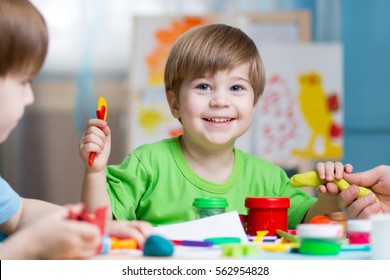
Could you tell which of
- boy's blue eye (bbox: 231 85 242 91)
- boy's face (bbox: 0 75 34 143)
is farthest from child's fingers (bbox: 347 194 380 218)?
boy's face (bbox: 0 75 34 143)

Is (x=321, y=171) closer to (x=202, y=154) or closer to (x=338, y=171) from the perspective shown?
(x=338, y=171)

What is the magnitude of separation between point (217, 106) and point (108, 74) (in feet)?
7.26

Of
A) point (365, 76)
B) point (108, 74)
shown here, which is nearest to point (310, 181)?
point (365, 76)

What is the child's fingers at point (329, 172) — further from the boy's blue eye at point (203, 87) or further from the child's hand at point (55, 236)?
the child's hand at point (55, 236)

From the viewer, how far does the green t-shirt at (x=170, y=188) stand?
106 cm

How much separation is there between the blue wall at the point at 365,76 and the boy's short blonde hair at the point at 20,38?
99.2 inches

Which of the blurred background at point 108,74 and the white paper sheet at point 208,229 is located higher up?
the blurred background at point 108,74

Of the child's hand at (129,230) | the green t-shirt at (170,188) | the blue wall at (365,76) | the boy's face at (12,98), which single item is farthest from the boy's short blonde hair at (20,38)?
the blue wall at (365,76)

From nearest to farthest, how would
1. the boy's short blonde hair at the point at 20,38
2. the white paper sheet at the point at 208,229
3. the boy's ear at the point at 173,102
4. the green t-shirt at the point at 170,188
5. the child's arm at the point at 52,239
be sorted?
the child's arm at the point at 52,239, the boy's short blonde hair at the point at 20,38, the white paper sheet at the point at 208,229, the green t-shirt at the point at 170,188, the boy's ear at the point at 173,102

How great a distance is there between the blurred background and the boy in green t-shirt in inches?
76.0

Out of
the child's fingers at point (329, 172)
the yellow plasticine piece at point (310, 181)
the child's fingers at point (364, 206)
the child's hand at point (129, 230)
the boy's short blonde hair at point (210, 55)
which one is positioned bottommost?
the child's hand at point (129, 230)

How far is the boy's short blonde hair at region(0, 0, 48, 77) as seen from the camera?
0.62 meters

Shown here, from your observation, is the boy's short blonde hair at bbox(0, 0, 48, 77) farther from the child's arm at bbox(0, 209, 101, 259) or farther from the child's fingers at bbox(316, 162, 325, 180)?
the child's fingers at bbox(316, 162, 325, 180)
